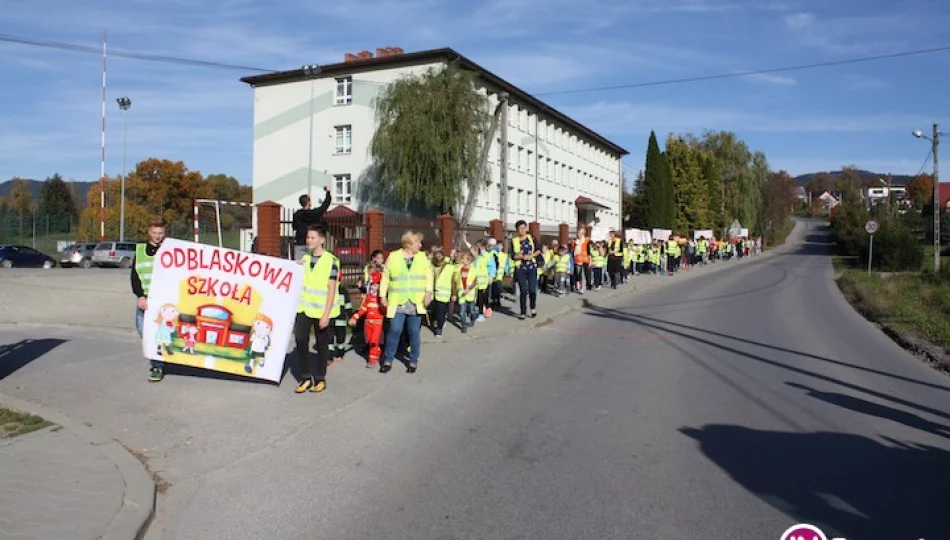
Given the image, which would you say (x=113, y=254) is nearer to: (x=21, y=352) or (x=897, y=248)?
(x=21, y=352)

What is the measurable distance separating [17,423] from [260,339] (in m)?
2.57

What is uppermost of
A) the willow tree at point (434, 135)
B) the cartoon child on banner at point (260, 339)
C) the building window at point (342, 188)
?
the willow tree at point (434, 135)

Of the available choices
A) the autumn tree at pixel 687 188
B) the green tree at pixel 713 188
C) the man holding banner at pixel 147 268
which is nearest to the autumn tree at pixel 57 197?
the autumn tree at pixel 687 188

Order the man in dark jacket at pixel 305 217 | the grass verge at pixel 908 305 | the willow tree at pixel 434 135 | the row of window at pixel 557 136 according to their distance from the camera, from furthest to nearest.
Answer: the row of window at pixel 557 136
the willow tree at pixel 434 135
the grass verge at pixel 908 305
the man in dark jacket at pixel 305 217

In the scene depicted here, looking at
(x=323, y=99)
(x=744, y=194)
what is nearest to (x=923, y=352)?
(x=323, y=99)

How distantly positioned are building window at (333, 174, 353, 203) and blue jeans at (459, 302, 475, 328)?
3344 cm

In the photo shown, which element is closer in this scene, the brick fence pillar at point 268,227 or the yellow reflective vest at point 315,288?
the yellow reflective vest at point 315,288

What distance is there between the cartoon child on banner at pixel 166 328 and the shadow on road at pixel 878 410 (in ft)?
24.3

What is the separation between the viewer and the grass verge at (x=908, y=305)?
14.6 m

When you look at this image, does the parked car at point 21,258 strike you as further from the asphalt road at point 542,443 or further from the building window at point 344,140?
the asphalt road at point 542,443

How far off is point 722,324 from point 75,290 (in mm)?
14883

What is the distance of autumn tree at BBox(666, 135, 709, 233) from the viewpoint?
75375 mm

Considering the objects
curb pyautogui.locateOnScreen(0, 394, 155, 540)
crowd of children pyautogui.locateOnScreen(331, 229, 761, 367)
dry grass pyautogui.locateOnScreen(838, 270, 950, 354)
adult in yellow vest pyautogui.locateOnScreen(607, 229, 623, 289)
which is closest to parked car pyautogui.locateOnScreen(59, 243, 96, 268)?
crowd of children pyautogui.locateOnScreen(331, 229, 761, 367)

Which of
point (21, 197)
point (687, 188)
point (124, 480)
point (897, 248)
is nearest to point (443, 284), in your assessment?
point (124, 480)
